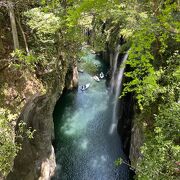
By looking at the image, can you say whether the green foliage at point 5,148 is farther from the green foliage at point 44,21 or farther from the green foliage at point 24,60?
the green foliage at point 44,21

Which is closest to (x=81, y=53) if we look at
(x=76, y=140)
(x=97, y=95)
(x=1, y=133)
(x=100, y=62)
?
(x=76, y=140)

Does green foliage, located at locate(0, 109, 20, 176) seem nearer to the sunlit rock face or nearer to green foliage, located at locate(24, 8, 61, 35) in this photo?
the sunlit rock face

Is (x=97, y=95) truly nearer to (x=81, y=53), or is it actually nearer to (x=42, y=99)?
(x=81, y=53)

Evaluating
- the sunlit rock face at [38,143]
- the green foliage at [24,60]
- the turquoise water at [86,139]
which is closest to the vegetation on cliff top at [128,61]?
the green foliage at [24,60]

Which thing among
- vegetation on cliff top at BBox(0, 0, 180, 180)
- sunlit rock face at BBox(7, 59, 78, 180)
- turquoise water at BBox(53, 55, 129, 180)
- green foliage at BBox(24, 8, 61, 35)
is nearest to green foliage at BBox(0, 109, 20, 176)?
vegetation on cliff top at BBox(0, 0, 180, 180)

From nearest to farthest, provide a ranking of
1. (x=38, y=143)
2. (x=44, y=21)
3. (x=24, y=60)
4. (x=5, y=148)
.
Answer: (x=5, y=148) < (x=44, y=21) < (x=24, y=60) < (x=38, y=143)

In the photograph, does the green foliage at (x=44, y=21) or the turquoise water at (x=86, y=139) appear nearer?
the green foliage at (x=44, y=21)

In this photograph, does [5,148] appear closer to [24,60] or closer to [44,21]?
[24,60]

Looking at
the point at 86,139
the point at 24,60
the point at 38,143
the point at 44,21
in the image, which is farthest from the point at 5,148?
the point at 86,139
